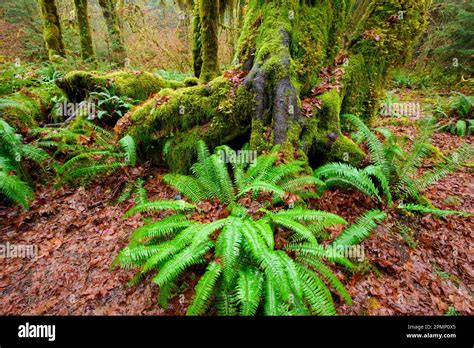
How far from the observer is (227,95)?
4367 millimetres

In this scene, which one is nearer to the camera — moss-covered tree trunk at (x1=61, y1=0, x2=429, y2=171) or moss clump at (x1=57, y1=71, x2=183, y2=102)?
moss-covered tree trunk at (x1=61, y1=0, x2=429, y2=171)

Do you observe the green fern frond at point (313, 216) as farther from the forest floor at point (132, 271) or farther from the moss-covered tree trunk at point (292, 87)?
the moss-covered tree trunk at point (292, 87)

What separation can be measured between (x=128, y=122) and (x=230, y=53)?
9.69 m

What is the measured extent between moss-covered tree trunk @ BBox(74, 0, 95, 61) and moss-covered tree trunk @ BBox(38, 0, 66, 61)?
68 cm

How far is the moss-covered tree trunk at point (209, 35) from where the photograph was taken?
621cm

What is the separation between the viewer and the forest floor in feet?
9.55

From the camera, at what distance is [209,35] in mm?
6316

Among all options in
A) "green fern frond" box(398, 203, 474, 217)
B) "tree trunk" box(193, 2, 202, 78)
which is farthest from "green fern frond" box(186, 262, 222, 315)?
"tree trunk" box(193, 2, 202, 78)

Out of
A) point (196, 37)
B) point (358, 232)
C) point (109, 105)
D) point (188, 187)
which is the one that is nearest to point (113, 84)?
point (109, 105)

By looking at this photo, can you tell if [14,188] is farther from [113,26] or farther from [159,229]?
[113,26]

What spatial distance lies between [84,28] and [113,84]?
5222 millimetres

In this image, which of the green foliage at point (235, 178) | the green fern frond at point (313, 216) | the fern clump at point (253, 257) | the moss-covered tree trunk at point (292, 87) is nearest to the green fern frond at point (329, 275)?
the fern clump at point (253, 257)

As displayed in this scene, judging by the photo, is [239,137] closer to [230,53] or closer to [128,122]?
[128,122]

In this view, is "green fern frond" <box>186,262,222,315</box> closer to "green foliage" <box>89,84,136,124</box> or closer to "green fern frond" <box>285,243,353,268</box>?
"green fern frond" <box>285,243,353,268</box>
